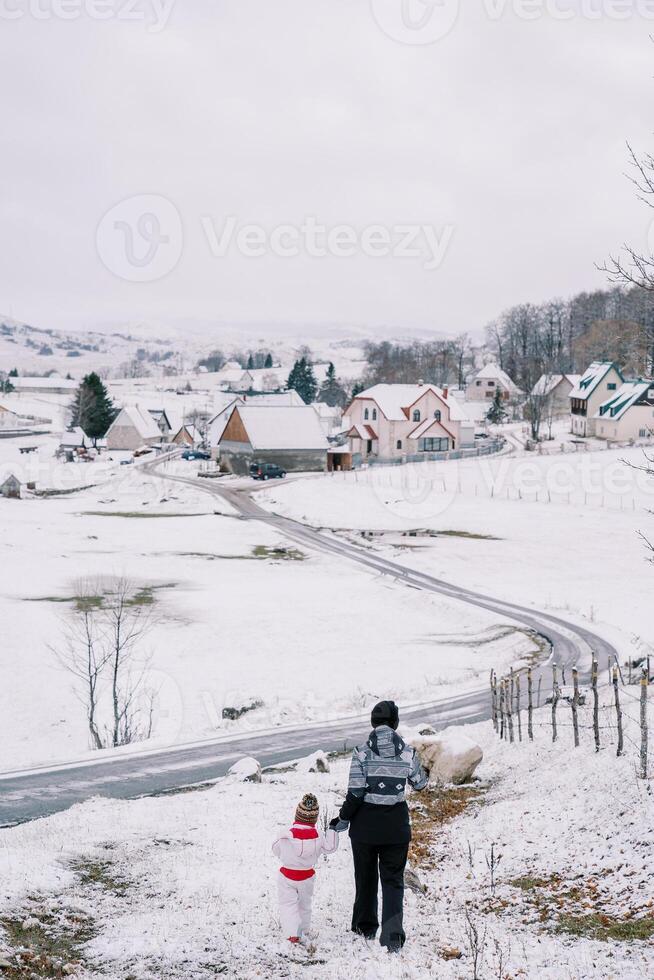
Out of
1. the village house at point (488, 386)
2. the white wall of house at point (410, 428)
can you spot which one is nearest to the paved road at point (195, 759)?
the white wall of house at point (410, 428)

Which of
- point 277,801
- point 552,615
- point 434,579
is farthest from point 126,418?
point 277,801

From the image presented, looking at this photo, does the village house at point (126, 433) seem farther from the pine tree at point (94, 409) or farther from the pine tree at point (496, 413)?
the pine tree at point (496, 413)

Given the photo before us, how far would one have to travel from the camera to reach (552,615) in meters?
34.5

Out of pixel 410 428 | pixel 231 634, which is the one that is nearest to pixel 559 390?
pixel 410 428

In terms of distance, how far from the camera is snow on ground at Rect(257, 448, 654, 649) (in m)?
38.9

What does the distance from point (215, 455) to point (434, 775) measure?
3249 inches

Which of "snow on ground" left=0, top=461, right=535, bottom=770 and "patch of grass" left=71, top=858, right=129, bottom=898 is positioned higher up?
"patch of grass" left=71, top=858, right=129, bottom=898

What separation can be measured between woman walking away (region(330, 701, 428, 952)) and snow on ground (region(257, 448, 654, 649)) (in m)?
23.1

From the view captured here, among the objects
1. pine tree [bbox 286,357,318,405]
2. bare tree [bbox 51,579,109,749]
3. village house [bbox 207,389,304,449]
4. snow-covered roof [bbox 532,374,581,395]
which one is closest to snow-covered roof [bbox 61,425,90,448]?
village house [bbox 207,389,304,449]

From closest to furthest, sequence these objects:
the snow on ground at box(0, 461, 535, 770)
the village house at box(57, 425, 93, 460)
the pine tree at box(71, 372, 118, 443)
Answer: the snow on ground at box(0, 461, 535, 770), the village house at box(57, 425, 93, 460), the pine tree at box(71, 372, 118, 443)

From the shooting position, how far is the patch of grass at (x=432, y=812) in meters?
10.9

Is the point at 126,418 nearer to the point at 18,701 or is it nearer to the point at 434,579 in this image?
the point at 434,579

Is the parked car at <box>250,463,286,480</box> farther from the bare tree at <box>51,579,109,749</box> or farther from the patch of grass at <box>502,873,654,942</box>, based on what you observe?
the patch of grass at <box>502,873,654,942</box>

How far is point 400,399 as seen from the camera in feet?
298
